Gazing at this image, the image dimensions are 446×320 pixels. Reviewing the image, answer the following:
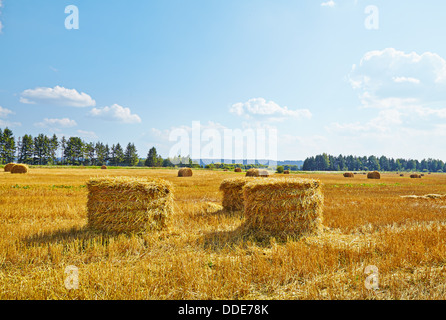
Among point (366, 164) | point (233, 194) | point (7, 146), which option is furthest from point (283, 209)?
point (366, 164)

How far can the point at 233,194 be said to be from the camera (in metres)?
10.4

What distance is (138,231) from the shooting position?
21.7ft

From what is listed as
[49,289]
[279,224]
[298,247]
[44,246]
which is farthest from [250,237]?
[44,246]

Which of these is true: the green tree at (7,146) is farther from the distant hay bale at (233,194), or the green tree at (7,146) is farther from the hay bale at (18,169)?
the distant hay bale at (233,194)

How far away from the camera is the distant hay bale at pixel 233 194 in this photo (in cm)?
1030

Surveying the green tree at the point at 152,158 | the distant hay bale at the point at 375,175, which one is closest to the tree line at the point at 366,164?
the green tree at the point at 152,158

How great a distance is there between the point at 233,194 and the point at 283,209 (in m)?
3.73

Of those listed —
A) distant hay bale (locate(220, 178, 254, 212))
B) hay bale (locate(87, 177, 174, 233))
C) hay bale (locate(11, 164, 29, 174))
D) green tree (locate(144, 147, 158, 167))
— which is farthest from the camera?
green tree (locate(144, 147, 158, 167))

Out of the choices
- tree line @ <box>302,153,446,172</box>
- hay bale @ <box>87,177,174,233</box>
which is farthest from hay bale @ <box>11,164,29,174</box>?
tree line @ <box>302,153,446,172</box>

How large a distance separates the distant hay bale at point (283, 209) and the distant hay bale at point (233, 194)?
10.1 feet

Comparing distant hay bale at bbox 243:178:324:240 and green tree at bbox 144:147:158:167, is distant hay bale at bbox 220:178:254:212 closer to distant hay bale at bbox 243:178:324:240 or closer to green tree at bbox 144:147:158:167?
distant hay bale at bbox 243:178:324:240

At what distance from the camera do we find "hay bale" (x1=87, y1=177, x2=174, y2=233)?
661 centimetres

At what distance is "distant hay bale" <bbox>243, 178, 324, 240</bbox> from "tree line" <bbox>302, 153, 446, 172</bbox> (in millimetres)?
159961
